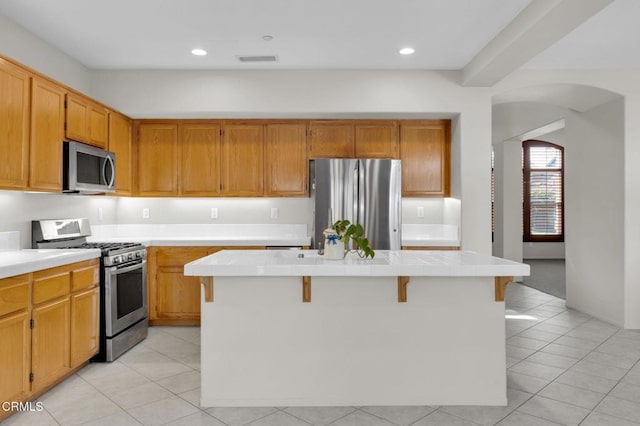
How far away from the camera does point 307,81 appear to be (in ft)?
15.2

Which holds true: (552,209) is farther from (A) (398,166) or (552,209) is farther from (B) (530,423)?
(B) (530,423)

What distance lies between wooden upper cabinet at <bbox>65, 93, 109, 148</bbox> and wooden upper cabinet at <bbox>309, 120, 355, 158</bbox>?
2127 millimetres

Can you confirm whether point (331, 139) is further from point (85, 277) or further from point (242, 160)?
point (85, 277)

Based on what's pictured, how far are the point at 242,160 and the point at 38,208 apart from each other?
2.03m

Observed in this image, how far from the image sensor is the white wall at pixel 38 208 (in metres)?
3.37

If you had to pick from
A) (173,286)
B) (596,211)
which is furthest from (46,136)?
(596,211)

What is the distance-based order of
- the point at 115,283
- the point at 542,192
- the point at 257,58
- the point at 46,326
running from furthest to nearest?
the point at 542,192 → the point at 257,58 → the point at 115,283 → the point at 46,326

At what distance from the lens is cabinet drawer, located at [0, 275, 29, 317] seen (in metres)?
2.41

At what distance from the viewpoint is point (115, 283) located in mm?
3604

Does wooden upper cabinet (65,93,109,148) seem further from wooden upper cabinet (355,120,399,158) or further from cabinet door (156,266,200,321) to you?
wooden upper cabinet (355,120,399,158)

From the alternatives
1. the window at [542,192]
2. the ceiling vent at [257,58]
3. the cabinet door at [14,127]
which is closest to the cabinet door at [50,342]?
the cabinet door at [14,127]

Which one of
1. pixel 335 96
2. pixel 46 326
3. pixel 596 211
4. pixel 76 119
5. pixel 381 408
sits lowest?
pixel 381 408
